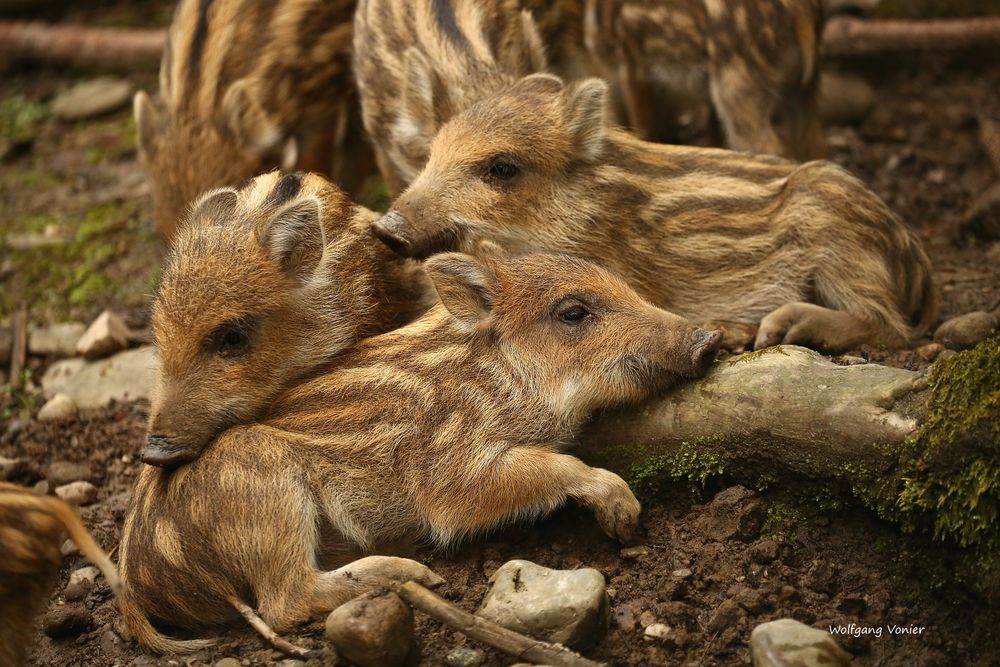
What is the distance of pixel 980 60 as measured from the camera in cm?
737

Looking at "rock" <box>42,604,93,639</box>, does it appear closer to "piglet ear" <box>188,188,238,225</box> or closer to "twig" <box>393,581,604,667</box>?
"twig" <box>393,581,604,667</box>

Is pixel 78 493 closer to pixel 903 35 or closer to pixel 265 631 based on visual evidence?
pixel 265 631

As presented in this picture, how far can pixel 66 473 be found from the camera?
4.79 metres

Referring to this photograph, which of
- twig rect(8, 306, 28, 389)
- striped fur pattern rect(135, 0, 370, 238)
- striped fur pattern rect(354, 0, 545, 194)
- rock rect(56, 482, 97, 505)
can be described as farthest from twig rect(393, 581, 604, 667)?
twig rect(8, 306, 28, 389)

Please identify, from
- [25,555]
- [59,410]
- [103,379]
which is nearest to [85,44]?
[103,379]

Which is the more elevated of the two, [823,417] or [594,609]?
[823,417]

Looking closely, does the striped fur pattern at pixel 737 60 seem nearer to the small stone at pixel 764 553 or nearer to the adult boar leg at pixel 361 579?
the small stone at pixel 764 553

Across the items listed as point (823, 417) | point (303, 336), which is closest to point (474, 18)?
point (303, 336)

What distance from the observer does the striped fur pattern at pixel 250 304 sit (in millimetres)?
3986

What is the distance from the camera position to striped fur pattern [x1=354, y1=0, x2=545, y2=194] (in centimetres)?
533

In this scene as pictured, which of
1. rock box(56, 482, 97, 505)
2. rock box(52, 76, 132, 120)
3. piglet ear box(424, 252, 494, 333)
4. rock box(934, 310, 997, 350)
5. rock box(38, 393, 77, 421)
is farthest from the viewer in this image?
rock box(52, 76, 132, 120)

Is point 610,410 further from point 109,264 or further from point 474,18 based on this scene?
point 109,264

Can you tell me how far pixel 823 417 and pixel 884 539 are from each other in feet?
1.28

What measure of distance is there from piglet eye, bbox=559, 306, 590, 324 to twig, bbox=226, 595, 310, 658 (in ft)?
4.41
